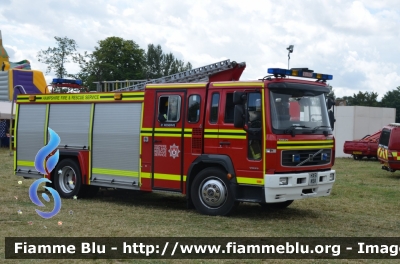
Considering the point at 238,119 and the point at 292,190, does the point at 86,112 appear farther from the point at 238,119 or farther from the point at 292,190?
the point at 292,190

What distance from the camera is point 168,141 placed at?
11750 mm

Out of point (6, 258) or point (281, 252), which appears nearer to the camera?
point (6, 258)

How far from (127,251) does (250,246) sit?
1746 mm

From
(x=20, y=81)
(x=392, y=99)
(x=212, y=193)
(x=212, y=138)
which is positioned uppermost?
(x=392, y=99)

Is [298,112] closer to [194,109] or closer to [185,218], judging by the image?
[194,109]

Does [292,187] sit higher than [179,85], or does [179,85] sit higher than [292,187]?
[179,85]

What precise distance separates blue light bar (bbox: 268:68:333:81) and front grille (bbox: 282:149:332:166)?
4.67 ft

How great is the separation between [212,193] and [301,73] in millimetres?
2804

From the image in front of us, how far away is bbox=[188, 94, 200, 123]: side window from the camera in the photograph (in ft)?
37.2

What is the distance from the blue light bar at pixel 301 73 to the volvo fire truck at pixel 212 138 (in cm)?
2

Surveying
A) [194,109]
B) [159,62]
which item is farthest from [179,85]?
[159,62]

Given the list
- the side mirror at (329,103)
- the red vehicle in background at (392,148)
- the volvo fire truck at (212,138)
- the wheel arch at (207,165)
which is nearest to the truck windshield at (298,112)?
the volvo fire truck at (212,138)

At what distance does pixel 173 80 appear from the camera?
12734 millimetres

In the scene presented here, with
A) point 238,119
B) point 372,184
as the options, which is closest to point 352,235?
point 238,119
